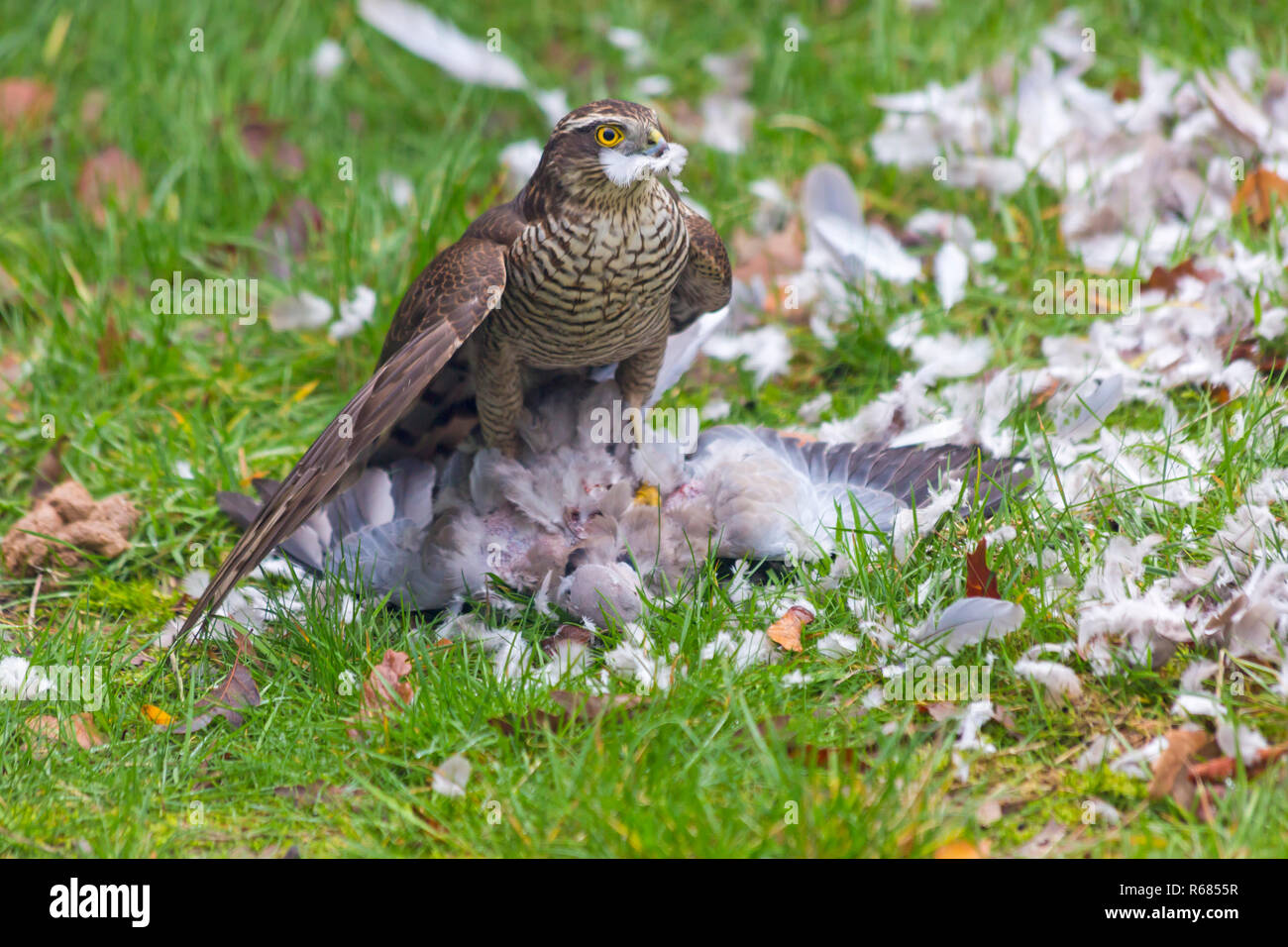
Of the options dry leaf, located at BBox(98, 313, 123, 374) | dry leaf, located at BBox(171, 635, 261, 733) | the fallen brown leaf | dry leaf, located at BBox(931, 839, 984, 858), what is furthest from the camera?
dry leaf, located at BBox(98, 313, 123, 374)

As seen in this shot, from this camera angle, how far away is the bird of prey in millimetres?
3119

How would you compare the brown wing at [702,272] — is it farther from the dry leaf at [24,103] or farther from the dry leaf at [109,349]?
the dry leaf at [24,103]

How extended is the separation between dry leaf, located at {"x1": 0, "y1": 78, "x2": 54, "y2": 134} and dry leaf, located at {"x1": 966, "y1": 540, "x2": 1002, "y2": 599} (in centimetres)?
491

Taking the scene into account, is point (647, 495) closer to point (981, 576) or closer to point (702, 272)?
point (702, 272)

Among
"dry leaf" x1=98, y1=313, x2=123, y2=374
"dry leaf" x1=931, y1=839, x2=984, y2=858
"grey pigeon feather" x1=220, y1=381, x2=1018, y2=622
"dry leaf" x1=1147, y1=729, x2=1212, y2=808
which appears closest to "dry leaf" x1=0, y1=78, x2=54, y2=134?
"dry leaf" x1=98, y1=313, x2=123, y2=374

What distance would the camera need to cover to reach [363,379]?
464 cm

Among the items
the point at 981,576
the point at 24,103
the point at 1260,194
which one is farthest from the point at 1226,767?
the point at 24,103

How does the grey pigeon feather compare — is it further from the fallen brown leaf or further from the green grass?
the fallen brown leaf

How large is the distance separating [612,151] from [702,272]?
1.86ft
